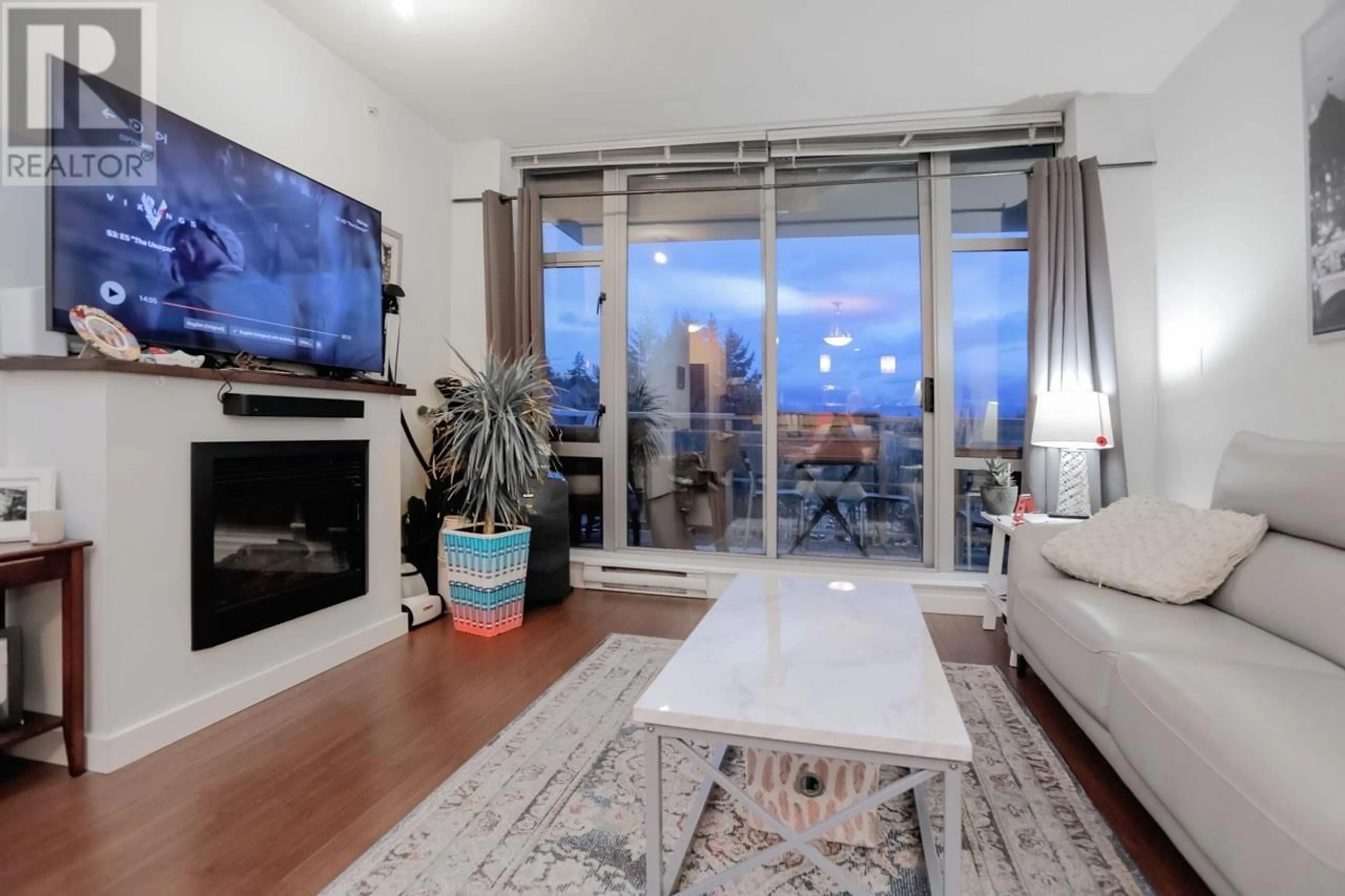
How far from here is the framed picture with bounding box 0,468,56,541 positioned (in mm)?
1727

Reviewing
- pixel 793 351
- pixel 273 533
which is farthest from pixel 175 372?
pixel 793 351

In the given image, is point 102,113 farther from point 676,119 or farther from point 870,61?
point 870,61

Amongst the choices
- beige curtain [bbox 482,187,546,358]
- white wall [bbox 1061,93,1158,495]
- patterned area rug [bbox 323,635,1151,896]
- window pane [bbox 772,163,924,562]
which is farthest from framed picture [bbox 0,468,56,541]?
white wall [bbox 1061,93,1158,495]

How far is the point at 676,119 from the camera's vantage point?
3.57 metres

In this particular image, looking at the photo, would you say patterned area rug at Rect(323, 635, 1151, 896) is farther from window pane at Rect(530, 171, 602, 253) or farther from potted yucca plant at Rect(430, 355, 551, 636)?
window pane at Rect(530, 171, 602, 253)

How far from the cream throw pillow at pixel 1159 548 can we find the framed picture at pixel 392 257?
345 centimetres

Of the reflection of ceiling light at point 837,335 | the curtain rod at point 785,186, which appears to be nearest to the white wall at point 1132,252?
the curtain rod at point 785,186

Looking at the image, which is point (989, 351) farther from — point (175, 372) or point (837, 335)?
point (175, 372)

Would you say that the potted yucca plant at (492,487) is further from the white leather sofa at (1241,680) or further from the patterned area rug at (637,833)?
the white leather sofa at (1241,680)

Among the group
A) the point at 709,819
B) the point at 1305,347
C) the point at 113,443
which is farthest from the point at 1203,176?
the point at 113,443

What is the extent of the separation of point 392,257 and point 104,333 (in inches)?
68.5

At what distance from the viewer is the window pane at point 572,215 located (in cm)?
403

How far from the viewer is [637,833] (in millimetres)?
1497

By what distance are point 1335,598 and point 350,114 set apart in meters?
4.26
